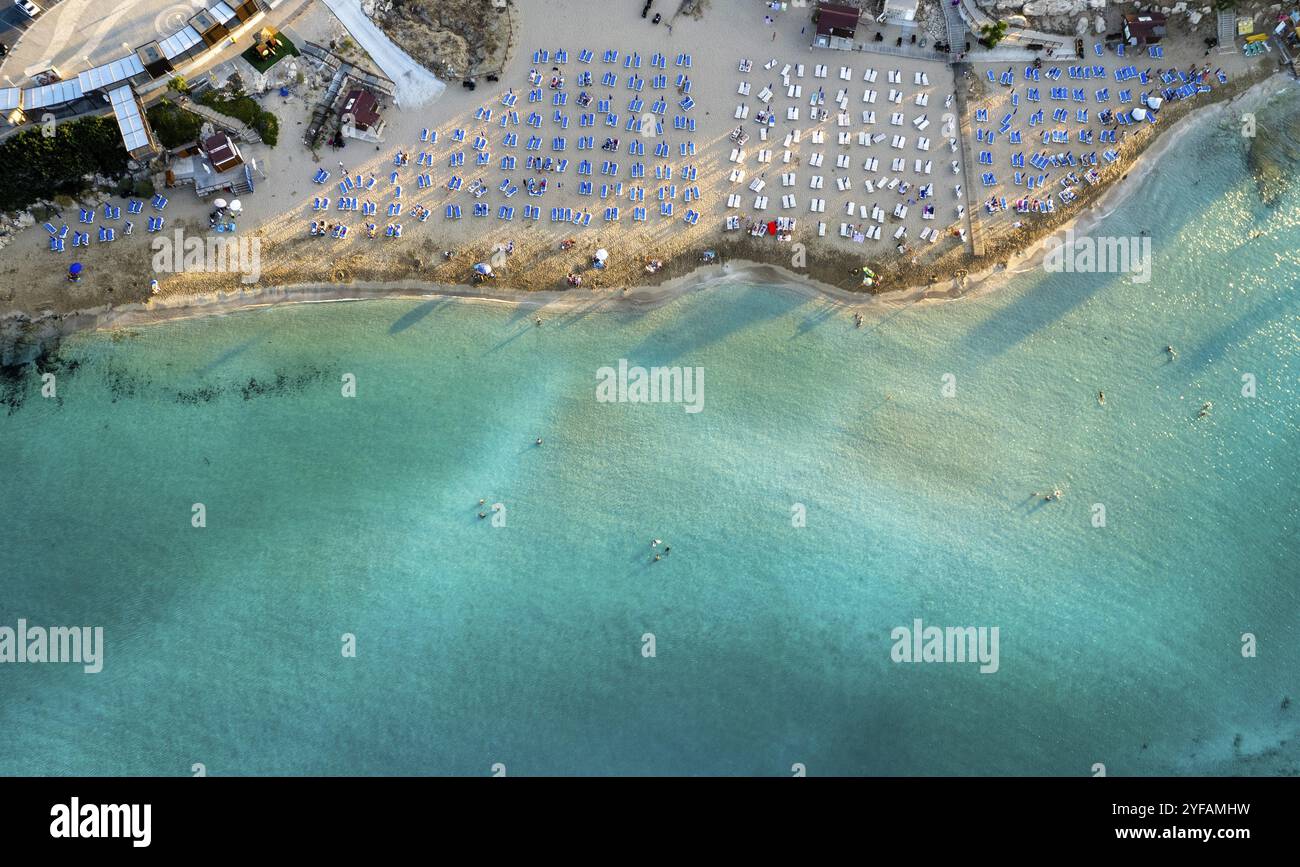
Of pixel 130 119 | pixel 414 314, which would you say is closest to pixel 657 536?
pixel 414 314

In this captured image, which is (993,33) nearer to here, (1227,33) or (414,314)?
(1227,33)

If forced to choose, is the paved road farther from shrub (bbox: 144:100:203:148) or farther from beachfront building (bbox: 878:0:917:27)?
beachfront building (bbox: 878:0:917:27)

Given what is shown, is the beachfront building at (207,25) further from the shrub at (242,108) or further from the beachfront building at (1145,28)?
the beachfront building at (1145,28)

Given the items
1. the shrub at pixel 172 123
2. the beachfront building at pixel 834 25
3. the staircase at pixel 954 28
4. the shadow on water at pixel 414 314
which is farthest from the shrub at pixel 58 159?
the staircase at pixel 954 28

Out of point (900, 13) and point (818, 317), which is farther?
point (900, 13)

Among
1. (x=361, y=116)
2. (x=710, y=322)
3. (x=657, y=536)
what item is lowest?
(x=657, y=536)

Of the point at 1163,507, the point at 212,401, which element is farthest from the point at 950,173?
the point at 212,401

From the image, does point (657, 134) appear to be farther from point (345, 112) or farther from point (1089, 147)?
point (1089, 147)
